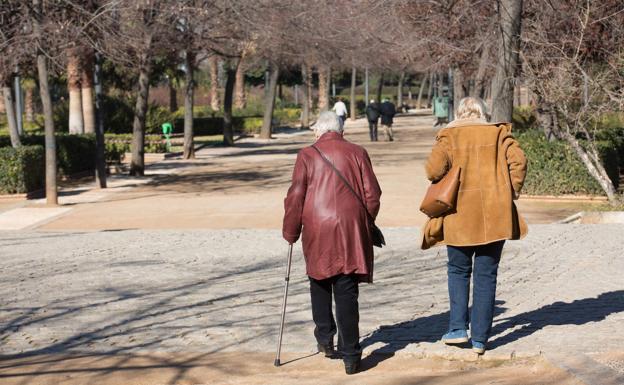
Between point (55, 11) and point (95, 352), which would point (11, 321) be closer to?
point (95, 352)

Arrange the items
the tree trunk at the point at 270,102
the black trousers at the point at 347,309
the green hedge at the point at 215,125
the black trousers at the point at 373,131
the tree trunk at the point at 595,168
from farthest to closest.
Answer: the green hedge at the point at 215,125, the tree trunk at the point at 270,102, the black trousers at the point at 373,131, the tree trunk at the point at 595,168, the black trousers at the point at 347,309

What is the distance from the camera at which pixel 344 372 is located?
6738 mm

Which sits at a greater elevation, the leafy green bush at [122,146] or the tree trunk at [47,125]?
the tree trunk at [47,125]

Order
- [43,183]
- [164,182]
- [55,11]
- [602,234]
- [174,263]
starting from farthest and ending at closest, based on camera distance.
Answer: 1. [164,182]
2. [43,183]
3. [55,11]
4. [602,234]
5. [174,263]

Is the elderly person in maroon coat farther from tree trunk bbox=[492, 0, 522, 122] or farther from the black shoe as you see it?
tree trunk bbox=[492, 0, 522, 122]

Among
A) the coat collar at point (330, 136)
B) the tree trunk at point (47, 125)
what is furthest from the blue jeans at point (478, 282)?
the tree trunk at point (47, 125)

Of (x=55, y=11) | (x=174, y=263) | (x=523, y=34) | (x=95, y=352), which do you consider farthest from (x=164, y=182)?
(x=95, y=352)

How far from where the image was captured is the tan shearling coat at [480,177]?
6.68 metres

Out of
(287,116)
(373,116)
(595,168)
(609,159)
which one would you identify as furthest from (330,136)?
(287,116)

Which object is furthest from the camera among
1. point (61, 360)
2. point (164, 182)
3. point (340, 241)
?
point (164, 182)

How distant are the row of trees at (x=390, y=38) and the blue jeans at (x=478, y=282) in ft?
32.1

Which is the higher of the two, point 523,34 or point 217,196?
point 523,34

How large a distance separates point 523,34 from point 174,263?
405 inches

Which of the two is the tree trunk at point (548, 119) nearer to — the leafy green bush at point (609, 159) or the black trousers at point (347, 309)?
the leafy green bush at point (609, 159)
